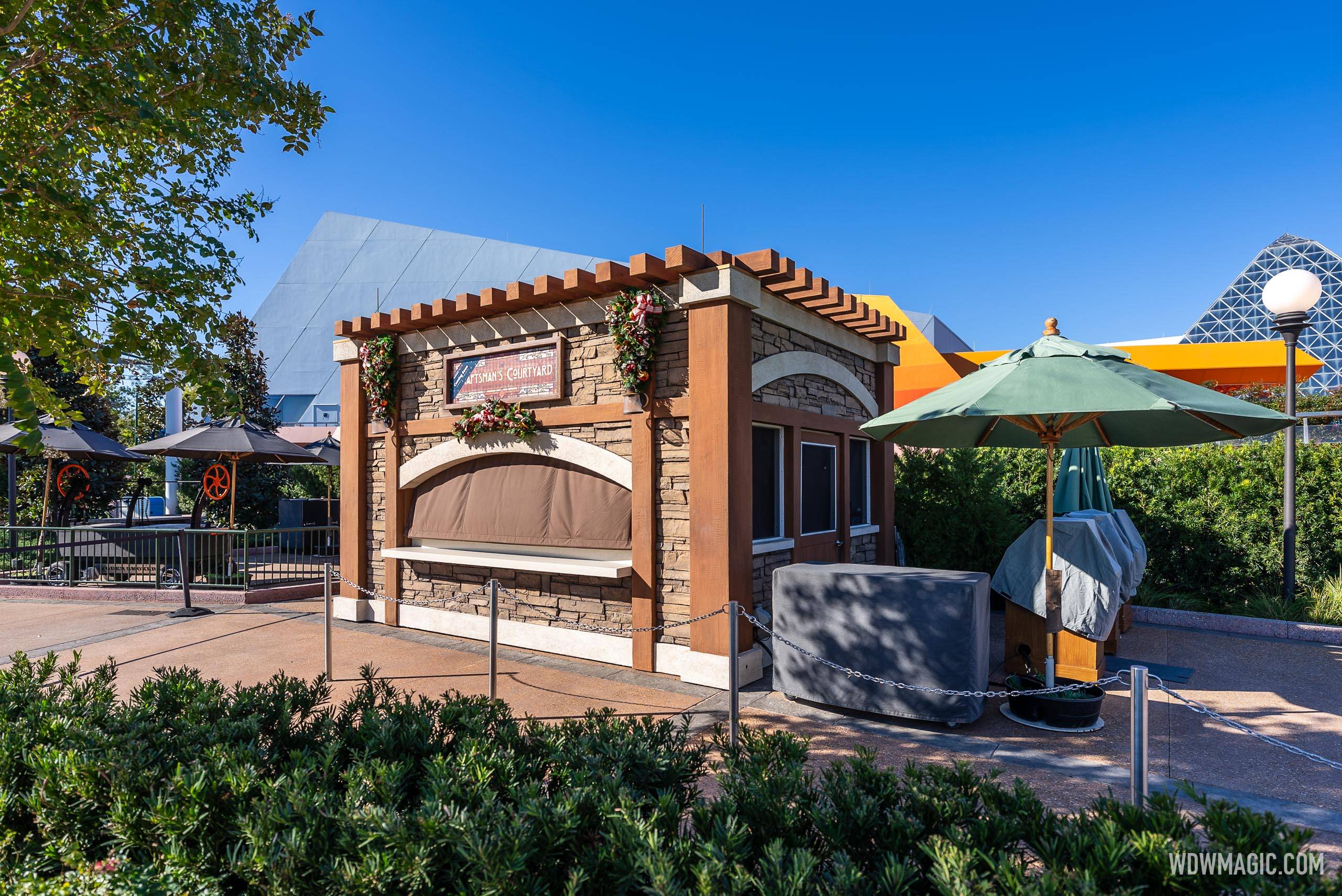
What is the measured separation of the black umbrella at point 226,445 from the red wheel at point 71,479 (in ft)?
8.37

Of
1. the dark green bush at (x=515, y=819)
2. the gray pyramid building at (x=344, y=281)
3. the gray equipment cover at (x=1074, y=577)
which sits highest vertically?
the gray pyramid building at (x=344, y=281)

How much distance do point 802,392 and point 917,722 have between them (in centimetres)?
386

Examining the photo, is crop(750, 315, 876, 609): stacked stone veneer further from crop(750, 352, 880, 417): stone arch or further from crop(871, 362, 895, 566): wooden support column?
crop(871, 362, 895, 566): wooden support column

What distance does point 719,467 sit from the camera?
6.59 m

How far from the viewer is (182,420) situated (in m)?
22.8

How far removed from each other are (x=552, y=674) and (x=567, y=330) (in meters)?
3.78

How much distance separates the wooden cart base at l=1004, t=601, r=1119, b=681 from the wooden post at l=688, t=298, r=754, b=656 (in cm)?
243

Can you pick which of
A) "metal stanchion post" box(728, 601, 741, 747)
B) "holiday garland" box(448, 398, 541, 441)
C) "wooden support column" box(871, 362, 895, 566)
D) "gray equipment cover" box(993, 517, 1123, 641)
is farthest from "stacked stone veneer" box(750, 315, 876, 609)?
"holiday garland" box(448, 398, 541, 441)

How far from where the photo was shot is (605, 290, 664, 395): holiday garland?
276 inches

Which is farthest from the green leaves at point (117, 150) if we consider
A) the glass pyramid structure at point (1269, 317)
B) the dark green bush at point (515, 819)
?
the glass pyramid structure at point (1269, 317)

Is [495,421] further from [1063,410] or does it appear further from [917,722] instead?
[1063,410]

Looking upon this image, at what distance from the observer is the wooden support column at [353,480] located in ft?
32.0

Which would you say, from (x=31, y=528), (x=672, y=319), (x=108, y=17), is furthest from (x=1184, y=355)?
(x=31, y=528)

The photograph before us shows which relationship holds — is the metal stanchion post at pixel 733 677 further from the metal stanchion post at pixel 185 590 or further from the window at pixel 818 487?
the metal stanchion post at pixel 185 590
